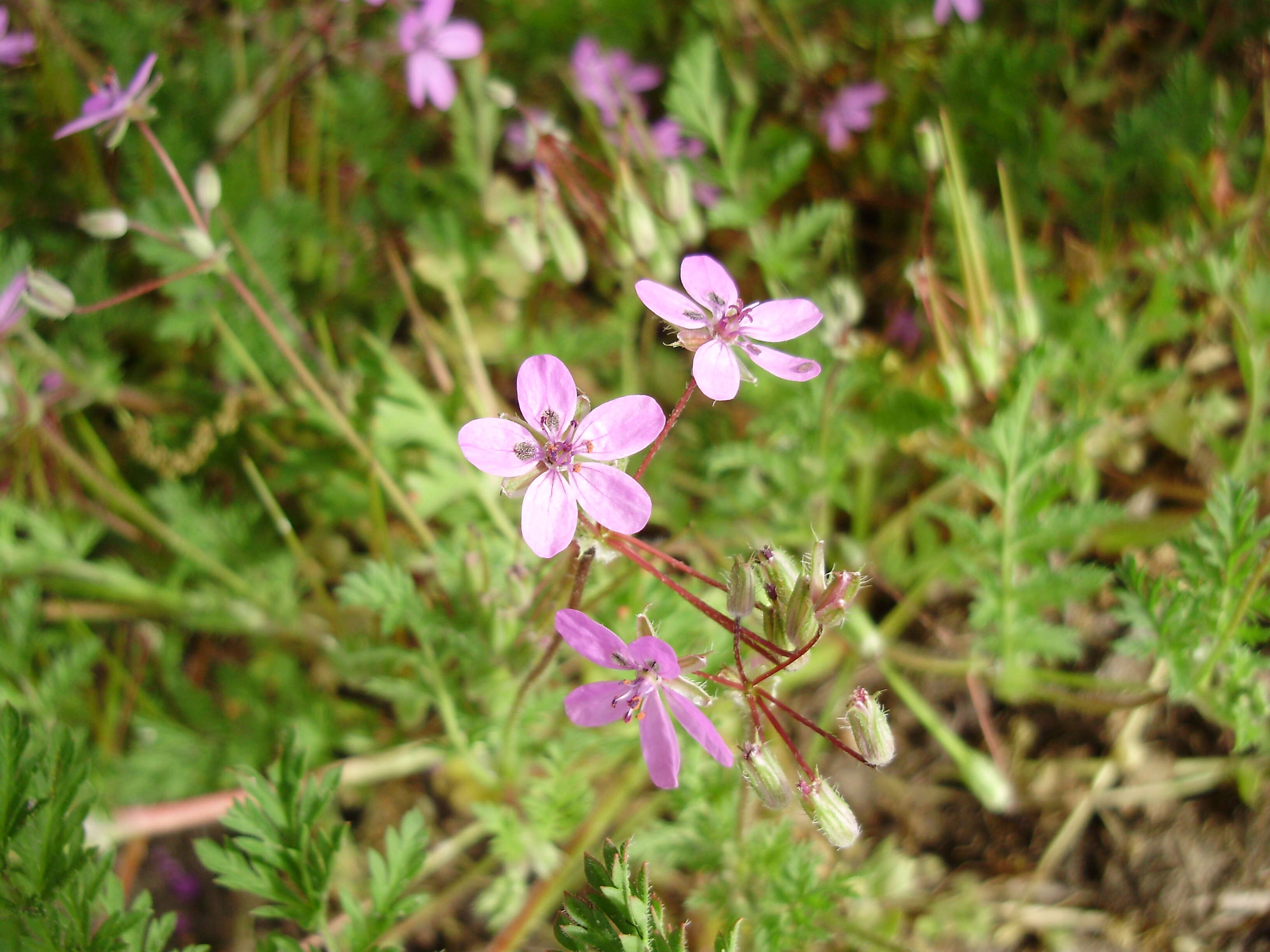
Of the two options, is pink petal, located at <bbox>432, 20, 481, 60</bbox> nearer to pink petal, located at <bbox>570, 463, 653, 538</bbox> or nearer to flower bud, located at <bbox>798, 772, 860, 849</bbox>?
pink petal, located at <bbox>570, 463, 653, 538</bbox>

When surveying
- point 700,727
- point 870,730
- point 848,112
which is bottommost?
point 870,730

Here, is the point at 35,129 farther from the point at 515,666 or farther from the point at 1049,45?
the point at 1049,45

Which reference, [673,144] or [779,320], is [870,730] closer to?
[779,320]

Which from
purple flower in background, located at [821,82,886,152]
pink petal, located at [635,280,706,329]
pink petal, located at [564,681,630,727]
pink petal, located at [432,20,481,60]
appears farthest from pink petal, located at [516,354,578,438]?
purple flower in background, located at [821,82,886,152]

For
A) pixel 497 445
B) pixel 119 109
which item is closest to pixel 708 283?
pixel 497 445

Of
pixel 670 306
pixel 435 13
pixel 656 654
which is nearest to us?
pixel 656 654

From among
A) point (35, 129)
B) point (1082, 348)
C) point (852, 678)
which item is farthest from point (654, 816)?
point (35, 129)

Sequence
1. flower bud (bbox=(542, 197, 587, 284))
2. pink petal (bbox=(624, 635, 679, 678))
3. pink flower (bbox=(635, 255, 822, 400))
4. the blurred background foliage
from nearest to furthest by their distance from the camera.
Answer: pink petal (bbox=(624, 635, 679, 678)) → pink flower (bbox=(635, 255, 822, 400)) → the blurred background foliage → flower bud (bbox=(542, 197, 587, 284))
